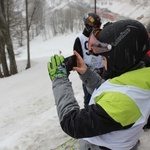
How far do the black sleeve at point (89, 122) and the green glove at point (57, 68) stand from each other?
291 millimetres

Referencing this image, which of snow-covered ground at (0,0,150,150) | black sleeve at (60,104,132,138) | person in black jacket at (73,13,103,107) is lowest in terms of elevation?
snow-covered ground at (0,0,150,150)

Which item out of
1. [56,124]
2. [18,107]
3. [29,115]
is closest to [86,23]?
[56,124]

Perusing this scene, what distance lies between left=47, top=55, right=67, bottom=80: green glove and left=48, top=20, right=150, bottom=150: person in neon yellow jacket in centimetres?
10

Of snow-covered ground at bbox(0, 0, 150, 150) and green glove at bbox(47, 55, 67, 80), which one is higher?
green glove at bbox(47, 55, 67, 80)

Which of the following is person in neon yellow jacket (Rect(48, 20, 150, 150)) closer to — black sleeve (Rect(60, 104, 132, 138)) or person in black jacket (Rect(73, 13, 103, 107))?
black sleeve (Rect(60, 104, 132, 138))

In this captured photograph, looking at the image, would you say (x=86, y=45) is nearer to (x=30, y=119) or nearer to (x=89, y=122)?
(x=89, y=122)

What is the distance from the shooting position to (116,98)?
4.94 feet

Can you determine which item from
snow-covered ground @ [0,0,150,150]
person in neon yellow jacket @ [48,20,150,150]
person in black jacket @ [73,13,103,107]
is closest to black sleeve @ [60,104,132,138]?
person in neon yellow jacket @ [48,20,150,150]

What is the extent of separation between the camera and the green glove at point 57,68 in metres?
1.86

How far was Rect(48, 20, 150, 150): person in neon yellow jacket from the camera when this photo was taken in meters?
1.53

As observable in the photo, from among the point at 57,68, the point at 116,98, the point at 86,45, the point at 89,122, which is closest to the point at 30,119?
the point at 86,45

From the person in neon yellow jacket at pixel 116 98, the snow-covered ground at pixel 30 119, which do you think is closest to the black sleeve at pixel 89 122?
the person in neon yellow jacket at pixel 116 98

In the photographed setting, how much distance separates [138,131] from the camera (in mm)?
1679

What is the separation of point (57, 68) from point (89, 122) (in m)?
0.46
